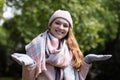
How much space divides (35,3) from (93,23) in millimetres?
1735

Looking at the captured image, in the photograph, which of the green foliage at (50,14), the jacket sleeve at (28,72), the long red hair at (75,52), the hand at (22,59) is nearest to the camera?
the hand at (22,59)

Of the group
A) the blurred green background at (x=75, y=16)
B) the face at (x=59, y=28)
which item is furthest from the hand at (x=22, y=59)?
the blurred green background at (x=75, y=16)

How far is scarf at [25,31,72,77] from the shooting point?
15.5 feet

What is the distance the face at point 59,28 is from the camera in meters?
4.90

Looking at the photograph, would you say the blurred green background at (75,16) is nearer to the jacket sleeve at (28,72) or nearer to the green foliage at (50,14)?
the green foliage at (50,14)

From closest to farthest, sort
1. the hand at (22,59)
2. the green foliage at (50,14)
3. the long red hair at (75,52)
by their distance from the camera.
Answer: the hand at (22,59) → the long red hair at (75,52) → the green foliage at (50,14)

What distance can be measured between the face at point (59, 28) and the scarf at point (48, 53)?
6cm

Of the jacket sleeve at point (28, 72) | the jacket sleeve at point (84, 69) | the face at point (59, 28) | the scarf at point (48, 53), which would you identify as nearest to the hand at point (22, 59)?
the jacket sleeve at point (28, 72)

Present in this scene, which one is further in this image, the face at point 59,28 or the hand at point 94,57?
the face at point 59,28

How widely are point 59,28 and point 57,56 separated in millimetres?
324

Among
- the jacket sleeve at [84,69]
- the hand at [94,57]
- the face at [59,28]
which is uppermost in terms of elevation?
the face at [59,28]

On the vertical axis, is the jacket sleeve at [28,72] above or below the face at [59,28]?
below

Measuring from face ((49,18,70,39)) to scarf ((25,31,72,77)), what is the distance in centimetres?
6

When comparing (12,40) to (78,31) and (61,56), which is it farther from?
(61,56)
